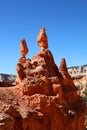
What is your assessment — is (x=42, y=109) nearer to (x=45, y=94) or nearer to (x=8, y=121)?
(x=45, y=94)

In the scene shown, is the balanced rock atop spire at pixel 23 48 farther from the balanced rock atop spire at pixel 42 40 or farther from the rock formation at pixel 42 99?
the balanced rock atop spire at pixel 42 40

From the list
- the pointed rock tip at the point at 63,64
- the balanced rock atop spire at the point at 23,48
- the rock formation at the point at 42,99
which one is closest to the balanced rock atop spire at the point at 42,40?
the rock formation at the point at 42,99

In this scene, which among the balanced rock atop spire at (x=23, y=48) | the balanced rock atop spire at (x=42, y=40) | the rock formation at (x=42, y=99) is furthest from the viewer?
the balanced rock atop spire at (x=23, y=48)

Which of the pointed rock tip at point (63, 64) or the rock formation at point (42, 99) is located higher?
the pointed rock tip at point (63, 64)

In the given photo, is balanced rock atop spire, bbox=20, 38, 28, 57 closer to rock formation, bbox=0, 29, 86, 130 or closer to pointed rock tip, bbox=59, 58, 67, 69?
rock formation, bbox=0, 29, 86, 130

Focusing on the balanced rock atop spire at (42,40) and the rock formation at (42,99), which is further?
the balanced rock atop spire at (42,40)

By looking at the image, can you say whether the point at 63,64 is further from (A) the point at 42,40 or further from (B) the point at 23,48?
(B) the point at 23,48

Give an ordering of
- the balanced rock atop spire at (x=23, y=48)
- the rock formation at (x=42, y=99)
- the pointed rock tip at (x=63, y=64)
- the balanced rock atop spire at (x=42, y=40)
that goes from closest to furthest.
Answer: the rock formation at (x=42, y=99), the balanced rock atop spire at (x=42, y=40), the pointed rock tip at (x=63, y=64), the balanced rock atop spire at (x=23, y=48)

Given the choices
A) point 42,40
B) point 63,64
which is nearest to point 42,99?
point 63,64

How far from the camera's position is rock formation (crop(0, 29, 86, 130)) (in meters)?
20.7

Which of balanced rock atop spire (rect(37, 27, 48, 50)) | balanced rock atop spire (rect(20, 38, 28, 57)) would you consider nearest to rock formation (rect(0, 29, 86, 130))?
balanced rock atop spire (rect(37, 27, 48, 50))

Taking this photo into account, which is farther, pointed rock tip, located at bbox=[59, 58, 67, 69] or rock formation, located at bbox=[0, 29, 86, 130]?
pointed rock tip, located at bbox=[59, 58, 67, 69]

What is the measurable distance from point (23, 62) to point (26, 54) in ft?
5.60

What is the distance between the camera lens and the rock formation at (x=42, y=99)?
2067cm
